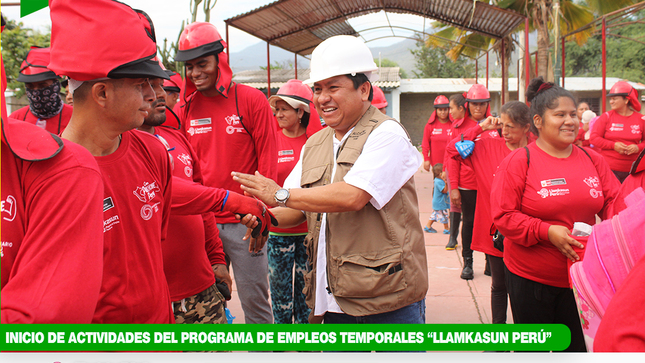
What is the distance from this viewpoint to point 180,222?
2391 mm

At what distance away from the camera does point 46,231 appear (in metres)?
1.08

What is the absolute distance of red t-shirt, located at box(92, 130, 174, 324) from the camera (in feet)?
4.91

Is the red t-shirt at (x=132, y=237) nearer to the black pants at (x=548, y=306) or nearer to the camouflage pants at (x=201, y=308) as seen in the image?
the camouflage pants at (x=201, y=308)

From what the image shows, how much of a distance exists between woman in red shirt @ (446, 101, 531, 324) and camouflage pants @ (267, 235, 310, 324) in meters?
1.53

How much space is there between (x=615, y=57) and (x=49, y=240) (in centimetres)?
4251

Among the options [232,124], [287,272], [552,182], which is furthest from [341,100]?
[287,272]

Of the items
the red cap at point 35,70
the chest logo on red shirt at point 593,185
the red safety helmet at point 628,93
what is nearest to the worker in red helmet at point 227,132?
the red cap at point 35,70

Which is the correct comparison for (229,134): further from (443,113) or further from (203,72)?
(443,113)

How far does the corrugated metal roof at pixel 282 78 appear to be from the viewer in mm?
22125

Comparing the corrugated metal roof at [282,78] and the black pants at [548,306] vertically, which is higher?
the corrugated metal roof at [282,78]

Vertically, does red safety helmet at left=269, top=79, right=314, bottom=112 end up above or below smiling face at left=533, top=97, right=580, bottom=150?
above

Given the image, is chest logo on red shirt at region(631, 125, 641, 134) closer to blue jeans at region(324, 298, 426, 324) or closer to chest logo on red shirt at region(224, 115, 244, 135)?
chest logo on red shirt at region(224, 115, 244, 135)

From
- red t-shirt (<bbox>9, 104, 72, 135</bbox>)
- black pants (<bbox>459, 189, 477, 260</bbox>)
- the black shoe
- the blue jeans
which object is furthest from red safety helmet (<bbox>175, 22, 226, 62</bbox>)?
the black shoe

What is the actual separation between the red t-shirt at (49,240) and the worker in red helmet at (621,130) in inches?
319
